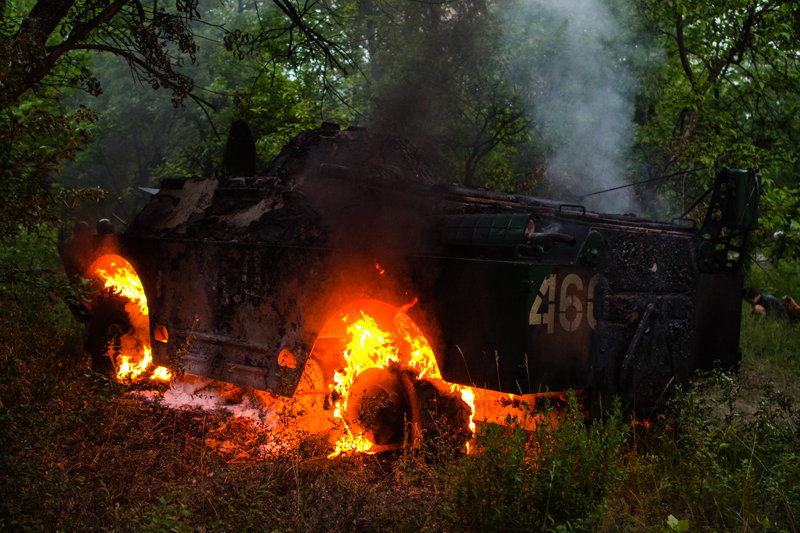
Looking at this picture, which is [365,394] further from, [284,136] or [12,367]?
[284,136]

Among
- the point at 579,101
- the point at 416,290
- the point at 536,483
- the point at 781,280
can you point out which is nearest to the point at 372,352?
the point at 416,290

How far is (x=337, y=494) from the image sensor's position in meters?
4.29

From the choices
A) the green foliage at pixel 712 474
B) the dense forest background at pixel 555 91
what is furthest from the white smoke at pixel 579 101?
the green foliage at pixel 712 474

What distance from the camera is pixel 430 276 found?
4707 millimetres

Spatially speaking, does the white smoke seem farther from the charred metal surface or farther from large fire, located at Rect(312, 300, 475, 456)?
large fire, located at Rect(312, 300, 475, 456)

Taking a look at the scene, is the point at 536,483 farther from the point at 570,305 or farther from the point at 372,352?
the point at 372,352

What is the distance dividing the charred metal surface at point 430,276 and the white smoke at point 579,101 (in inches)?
177

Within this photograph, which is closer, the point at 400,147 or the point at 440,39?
the point at 400,147

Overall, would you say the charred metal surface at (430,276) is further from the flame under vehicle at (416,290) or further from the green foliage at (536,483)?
the green foliage at (536,483)

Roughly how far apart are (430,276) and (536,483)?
156 centimetres

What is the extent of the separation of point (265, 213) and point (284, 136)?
616 centimetres

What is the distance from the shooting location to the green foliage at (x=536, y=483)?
352cm

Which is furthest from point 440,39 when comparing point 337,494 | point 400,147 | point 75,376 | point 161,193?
point 337,494

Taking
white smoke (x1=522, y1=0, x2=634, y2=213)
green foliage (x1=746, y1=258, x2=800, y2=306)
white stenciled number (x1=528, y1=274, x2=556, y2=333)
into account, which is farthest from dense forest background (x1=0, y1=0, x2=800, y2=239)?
white stenciled number (x1=528, y1=274, x2=556, y2=333)
